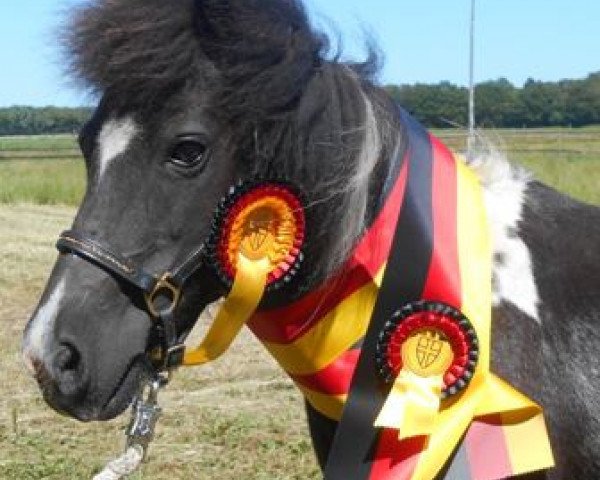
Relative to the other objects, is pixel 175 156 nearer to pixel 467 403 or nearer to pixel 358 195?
pixel 358 195

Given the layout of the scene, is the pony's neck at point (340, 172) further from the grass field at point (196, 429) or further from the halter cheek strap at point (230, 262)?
the grass field at point (196, 429)

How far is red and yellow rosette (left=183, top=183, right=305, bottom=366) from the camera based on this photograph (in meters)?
2.45

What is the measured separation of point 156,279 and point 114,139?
35 centimetres

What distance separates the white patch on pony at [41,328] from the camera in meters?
2.29

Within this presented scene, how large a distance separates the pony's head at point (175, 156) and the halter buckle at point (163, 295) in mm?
24

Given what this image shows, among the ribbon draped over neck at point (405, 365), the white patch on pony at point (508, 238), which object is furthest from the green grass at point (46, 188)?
the ribbon draped over neck at point (405, 365)

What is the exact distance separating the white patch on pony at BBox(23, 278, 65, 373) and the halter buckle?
0.66 feet

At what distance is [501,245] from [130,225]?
0.99 m

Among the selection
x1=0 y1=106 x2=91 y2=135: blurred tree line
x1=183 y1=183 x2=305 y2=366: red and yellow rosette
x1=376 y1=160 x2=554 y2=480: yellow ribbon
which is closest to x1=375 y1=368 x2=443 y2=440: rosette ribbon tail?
x1=376 y1=160 x2=554 y2=480: yellow ribbon

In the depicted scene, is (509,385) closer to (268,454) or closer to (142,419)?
(142,419)

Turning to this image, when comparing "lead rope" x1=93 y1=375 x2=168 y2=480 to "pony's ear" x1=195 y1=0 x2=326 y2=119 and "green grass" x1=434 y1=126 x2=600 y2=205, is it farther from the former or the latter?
"green grass" x1=434 y1=126 x2=600 y2=205

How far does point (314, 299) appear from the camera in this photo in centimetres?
263

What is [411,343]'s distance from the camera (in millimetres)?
2623

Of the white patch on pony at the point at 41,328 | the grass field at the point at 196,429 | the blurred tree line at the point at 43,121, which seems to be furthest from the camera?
the grass field at the point at 196,429
